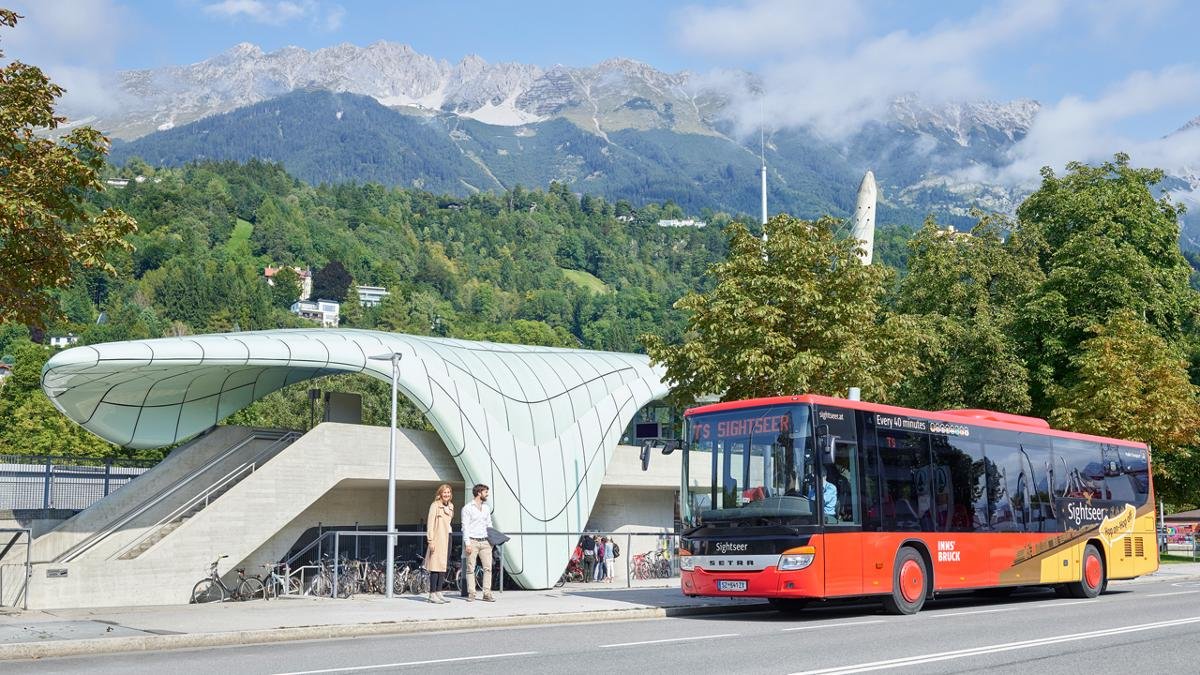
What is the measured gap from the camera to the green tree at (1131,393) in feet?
116

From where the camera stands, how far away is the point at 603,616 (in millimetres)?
17484

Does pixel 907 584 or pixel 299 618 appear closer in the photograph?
pixel 299 618

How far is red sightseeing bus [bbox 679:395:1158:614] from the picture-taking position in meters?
16.5

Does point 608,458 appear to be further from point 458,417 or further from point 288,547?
point 288,547

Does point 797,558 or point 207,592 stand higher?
point 797,558

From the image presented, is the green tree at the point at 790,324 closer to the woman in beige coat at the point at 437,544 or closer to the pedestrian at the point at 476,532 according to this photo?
the pedestrian at the point at 476,532

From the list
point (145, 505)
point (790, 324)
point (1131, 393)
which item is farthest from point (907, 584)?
point (1131, 393)

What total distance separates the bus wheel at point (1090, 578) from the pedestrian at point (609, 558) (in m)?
14.4

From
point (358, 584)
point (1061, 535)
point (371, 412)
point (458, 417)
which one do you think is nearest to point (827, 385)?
point (1061, 535)

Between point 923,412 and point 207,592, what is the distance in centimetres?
1442

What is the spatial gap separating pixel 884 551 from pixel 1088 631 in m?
3.34

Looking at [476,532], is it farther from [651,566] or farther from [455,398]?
[651,566]

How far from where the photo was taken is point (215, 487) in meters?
27.7

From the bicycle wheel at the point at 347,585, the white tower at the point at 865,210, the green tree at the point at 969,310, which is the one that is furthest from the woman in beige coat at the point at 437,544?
the white tower at the point at 865,210
